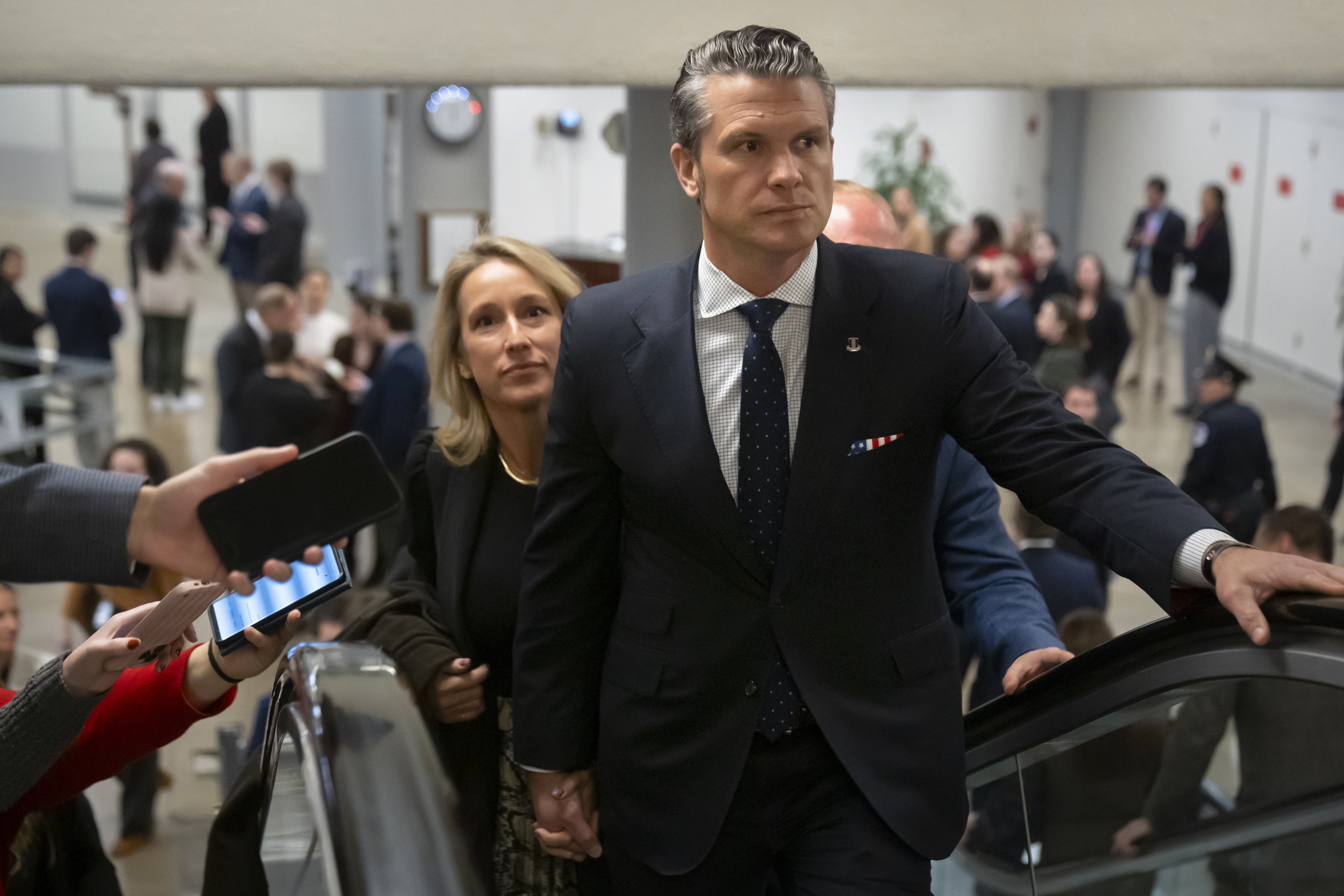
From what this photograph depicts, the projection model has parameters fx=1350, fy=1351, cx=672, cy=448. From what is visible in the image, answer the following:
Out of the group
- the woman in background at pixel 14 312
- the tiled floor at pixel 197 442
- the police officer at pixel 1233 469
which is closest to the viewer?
the tiled floor at pixel 197 442

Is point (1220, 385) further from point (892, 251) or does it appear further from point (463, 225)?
point (892, 251)

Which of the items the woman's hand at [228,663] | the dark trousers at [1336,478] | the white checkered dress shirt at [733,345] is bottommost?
the dark trousers at [1336,478]

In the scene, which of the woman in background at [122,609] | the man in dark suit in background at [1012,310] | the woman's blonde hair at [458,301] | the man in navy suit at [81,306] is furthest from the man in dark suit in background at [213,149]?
the woman's blonde hair at [458,301]

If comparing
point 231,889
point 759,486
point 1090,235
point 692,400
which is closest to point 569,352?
point 692,400

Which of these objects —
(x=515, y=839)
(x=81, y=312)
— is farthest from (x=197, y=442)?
(x=515, y=839)

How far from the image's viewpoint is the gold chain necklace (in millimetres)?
2662

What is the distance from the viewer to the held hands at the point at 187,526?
1451mm

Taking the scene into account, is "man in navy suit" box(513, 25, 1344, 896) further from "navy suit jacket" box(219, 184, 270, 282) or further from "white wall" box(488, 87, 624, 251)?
"white wall" box(488, 87, 624, 251)

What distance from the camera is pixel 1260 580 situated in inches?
65.1

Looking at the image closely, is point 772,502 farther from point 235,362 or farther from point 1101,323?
point 1101,323

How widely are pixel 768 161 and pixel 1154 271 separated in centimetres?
1390

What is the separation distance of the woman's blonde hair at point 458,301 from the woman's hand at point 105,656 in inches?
31.2

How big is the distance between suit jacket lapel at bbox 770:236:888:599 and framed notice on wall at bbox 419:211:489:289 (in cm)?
804

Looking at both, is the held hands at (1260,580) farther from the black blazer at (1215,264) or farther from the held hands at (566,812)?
the black blazer at (1215,264)
